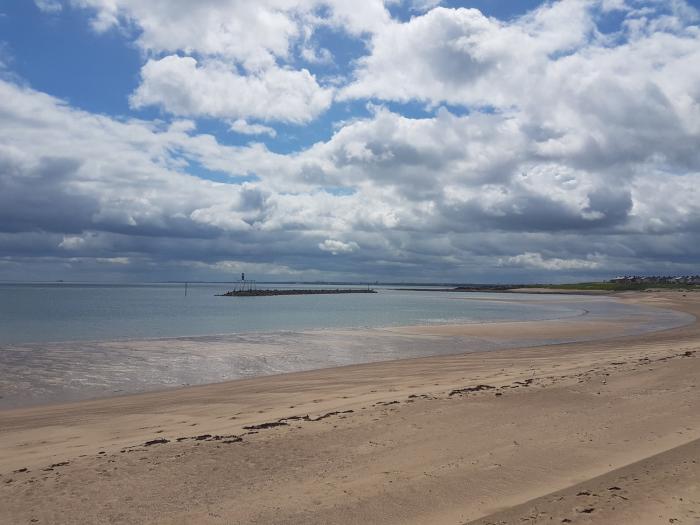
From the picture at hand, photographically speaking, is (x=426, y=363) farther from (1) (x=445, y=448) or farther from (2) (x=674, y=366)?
(1) (x=445, y=448)

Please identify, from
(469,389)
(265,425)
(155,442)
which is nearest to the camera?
(155,442)

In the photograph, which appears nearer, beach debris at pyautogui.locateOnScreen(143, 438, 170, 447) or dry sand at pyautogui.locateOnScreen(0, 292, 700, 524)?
dry sand at pyautogui.locateOnScreen(0, 292, 700, 524)

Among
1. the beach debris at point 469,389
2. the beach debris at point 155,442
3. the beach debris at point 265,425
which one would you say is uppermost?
the beach debris at point 469,389

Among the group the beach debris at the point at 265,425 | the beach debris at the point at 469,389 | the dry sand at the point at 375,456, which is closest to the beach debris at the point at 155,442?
the dry sand at the point at 375,456

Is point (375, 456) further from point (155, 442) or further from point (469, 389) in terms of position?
point (469, 389)

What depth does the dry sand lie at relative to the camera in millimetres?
5820

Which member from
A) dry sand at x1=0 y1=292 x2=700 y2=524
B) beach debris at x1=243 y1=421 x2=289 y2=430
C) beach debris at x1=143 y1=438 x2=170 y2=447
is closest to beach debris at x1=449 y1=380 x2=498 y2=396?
dry sand at x1=0 y1=292 x2=700 y2=524

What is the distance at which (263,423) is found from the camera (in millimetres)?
10156

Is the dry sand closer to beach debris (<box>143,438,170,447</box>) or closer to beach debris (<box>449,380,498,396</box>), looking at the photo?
beach debris (<box>449,380,498,396</box>)

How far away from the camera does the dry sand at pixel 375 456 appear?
5.82m

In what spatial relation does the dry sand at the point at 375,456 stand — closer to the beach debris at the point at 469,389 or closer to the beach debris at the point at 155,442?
the beach debris at the point at 469,389

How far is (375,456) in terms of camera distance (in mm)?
7656

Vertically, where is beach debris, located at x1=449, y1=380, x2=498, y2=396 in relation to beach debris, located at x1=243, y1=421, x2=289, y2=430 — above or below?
above

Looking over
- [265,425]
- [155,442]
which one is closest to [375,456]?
[265,425]
